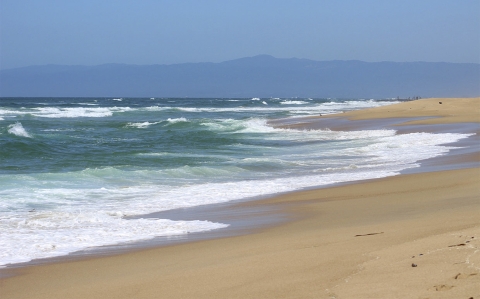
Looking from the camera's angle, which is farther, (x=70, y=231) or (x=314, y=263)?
(x=70, y=231)

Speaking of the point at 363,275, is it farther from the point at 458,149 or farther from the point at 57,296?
the point at 458,149

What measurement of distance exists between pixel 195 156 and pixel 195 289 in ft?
48.5

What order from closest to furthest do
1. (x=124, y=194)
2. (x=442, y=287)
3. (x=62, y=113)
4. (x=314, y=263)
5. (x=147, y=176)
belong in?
1. (x=442, y=287)
2. (x=314, y=263)
3. (x=124, y=194)
4. (x=147, y=176)
5. (x=62, y=113)

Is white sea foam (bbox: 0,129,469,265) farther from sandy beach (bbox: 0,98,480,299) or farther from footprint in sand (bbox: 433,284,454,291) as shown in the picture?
footprint in sand (bbox: 433,284,454,291)

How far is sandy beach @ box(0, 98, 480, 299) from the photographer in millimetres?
4891

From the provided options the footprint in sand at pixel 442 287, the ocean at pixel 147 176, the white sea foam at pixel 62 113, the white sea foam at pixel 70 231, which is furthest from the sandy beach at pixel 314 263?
the white sea foam at pixel 62 113

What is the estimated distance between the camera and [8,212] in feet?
34.1

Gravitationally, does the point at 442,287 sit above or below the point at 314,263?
above

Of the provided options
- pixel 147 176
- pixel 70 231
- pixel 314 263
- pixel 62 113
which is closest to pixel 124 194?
pixel 147 176

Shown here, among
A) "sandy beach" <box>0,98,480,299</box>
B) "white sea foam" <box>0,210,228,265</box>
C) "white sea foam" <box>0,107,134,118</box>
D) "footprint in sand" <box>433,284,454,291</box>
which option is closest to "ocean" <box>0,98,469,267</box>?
"white sea foam" <box>0,210,228,265</box>

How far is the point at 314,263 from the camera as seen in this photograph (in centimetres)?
584

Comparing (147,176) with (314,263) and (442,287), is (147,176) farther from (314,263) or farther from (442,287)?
(442,287)

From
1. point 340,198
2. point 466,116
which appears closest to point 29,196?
point 340,198

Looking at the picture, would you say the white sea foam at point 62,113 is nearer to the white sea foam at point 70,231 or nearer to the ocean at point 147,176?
the ocean at point 147,176
